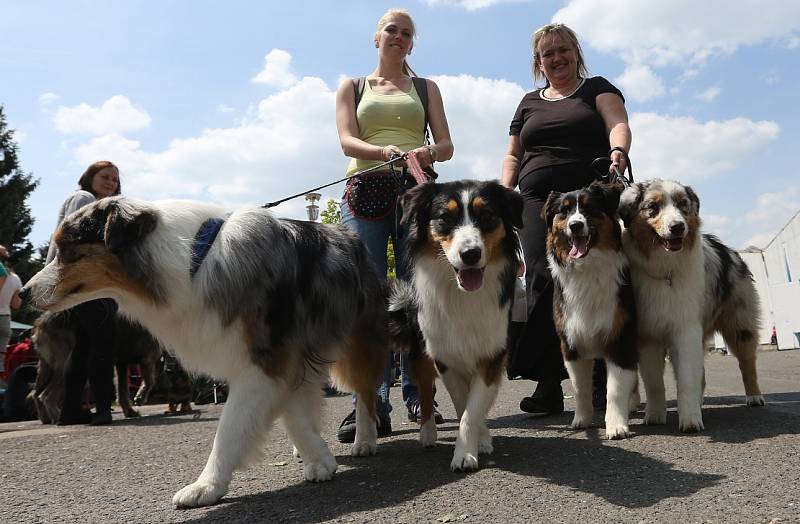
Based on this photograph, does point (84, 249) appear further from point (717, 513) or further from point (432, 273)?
point (717, 513)

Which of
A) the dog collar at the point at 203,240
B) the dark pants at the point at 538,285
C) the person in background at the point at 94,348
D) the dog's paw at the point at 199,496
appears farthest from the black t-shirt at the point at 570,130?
the person in background at the point at 94,348

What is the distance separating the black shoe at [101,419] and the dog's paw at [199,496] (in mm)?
4685

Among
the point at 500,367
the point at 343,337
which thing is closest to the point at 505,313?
the point at 500,367

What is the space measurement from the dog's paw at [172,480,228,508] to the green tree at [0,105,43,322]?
3044 centimetres

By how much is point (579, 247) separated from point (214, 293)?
101 inches

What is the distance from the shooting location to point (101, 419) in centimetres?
743

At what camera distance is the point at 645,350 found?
5027 millimetres

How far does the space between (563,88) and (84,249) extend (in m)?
4.12

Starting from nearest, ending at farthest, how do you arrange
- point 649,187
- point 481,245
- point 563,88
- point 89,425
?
point 481,245 < point 649,187 < point 563,88 < point 89,425

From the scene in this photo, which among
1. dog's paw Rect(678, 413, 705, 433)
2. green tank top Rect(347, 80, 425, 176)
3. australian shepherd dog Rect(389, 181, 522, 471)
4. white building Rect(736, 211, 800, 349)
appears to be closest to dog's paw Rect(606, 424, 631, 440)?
dog's paw Rect(678, 413, 705, 433)

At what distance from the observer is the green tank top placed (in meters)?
5.23

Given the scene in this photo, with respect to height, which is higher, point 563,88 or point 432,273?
point 563,88

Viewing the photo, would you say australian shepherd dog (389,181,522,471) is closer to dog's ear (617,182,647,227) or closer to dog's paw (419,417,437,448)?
dog's paw (419,417,437,448)

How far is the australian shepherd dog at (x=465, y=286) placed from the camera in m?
3.90
